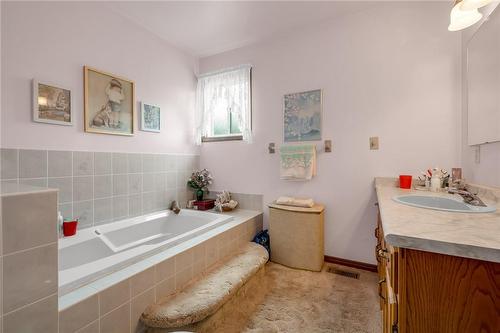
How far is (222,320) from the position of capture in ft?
4.32

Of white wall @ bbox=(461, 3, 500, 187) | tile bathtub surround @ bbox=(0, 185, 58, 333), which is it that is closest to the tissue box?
tile bathtub surround @ bbox=(0, 185, 58, 333)

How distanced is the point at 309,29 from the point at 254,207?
217 centimetres

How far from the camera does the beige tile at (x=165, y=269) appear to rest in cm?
132

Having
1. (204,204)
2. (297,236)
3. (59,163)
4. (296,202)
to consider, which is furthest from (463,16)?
(59,163)

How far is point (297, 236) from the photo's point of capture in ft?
7.08

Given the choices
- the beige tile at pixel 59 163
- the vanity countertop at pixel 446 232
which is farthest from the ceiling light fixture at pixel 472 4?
the beige tile at pixel 59 163

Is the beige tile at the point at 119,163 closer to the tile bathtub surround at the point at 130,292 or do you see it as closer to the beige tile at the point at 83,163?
the beige tile at the point at 83,163

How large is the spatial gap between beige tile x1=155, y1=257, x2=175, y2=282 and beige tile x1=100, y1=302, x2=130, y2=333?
21 centimetres

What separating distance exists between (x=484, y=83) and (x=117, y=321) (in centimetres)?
260

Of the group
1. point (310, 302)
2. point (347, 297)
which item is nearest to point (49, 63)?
point (310, 302)

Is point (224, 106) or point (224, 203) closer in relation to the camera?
point (224, 203)

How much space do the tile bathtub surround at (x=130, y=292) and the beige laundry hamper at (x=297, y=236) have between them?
0.81 m

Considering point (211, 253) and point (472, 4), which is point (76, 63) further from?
point (472, 4)

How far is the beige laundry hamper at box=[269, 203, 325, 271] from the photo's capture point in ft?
6.90
